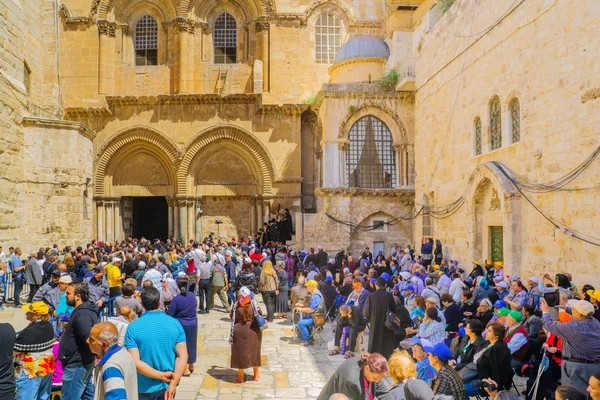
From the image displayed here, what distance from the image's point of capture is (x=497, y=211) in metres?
12.9

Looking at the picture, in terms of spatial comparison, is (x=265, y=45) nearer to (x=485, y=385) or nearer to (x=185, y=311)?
(x=185, y=311)

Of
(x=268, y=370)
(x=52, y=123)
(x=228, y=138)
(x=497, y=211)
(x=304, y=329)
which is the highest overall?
(x=228, y=138)

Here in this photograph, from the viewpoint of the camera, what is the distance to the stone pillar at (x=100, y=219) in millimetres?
23531

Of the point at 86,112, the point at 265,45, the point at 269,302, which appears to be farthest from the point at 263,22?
the point at 269,302

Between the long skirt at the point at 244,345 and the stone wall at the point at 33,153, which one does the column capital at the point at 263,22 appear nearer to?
the stone wall at the point at 33,153

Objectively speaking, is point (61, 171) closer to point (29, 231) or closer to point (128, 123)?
point (29, 231)

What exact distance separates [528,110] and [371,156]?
8917 mm

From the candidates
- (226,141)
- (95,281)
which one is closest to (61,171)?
(226,141)

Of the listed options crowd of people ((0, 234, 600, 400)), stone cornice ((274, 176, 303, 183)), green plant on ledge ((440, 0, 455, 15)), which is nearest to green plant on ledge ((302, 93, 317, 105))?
stone cornice ((274, 176, 303, 183))

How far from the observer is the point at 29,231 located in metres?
17.3

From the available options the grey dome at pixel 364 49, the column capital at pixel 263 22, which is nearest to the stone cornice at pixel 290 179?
the grey dome at pixel 364 49

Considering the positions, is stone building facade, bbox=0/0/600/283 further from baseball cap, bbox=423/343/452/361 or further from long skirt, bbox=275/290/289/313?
baseball cap, bbox=423/343/452/361

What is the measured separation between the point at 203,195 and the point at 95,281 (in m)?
15.0

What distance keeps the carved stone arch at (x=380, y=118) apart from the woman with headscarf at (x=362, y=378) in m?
15.5
